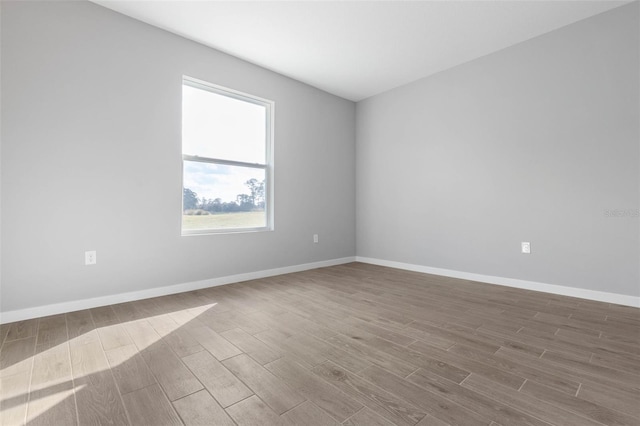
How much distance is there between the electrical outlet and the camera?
8.29 ft

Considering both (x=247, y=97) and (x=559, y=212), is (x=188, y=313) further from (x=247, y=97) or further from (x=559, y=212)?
(x=559, y=212)

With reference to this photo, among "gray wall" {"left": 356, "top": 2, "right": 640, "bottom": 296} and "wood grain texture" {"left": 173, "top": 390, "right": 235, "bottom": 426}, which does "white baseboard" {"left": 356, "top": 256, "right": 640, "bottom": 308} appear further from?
"wood grain texture" {"left": 173, "top": 390, "right": 235, "bottom": 426}

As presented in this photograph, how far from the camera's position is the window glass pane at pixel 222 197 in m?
3.21

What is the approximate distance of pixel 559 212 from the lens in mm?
2990

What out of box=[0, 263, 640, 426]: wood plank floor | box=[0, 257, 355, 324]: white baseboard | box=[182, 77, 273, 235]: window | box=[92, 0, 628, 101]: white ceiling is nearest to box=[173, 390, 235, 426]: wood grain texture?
box=[0, 263, 640, 426]: wood plank floor

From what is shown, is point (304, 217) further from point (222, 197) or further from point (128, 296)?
point (128, 296)

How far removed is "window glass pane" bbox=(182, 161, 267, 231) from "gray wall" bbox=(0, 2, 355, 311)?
0.15 m

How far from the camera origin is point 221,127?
3.47 metres

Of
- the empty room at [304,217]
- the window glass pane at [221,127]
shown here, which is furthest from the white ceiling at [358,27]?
the window glass pane at [221,127]

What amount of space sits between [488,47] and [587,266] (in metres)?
2.46

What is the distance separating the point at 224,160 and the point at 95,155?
1212mm

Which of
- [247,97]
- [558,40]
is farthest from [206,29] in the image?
[558,40]

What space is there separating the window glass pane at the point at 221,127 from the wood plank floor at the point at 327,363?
165cm

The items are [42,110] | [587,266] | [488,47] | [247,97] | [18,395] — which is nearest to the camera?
[18,395]
